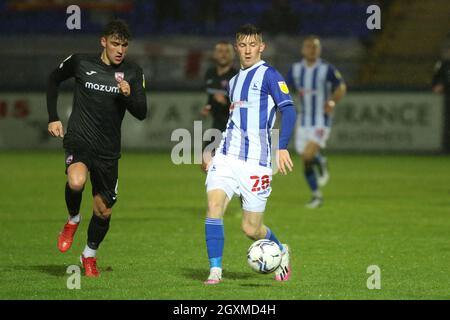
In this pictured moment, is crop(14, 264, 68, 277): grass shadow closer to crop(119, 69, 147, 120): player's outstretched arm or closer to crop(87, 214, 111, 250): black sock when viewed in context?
crop(87, 214, 111, 250): black sock

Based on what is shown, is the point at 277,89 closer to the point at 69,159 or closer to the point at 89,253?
the point at 69,159

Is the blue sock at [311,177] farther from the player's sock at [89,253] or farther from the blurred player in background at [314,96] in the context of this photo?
the player's sock at [89,253]

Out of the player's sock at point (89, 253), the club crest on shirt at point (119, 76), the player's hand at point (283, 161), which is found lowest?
the player's sock at point (89, 253)

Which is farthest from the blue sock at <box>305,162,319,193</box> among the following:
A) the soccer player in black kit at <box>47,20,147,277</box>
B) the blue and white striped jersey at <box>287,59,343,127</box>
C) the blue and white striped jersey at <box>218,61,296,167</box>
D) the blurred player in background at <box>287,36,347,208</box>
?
the blue and white striped jersey at <box>218,61,296,167</box>

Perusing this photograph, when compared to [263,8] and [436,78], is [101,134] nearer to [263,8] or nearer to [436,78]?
[436,78]

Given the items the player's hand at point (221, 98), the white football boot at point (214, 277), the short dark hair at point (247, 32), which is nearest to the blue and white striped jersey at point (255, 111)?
the short dark hair at point (247, 32)

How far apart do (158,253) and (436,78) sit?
889cm

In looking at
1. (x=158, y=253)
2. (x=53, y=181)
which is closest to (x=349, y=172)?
(x=53, y=181)

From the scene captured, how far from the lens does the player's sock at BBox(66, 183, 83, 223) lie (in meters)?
7.98

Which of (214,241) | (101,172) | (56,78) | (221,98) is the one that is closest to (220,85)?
(221,98)

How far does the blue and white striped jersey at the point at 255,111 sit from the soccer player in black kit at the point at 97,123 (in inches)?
32.4

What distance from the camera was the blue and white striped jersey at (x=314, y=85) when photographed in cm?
1472

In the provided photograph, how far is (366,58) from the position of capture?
1032 inches

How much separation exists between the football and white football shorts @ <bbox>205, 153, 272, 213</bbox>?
1.11ft
